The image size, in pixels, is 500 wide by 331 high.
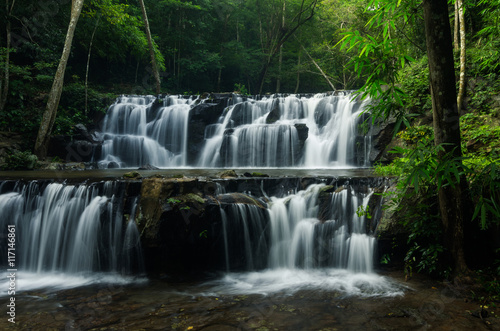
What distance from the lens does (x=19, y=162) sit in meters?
10.3

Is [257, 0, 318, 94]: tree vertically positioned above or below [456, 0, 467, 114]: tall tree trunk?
above

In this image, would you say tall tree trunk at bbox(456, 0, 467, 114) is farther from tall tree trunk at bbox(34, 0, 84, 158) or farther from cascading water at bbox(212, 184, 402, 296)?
tall tree trunk at bbox(34, 0, 84, 158)

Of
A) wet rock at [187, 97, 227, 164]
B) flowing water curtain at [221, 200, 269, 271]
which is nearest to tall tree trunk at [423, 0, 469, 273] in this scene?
flowing water curtain at [221, 200, 269, 271]

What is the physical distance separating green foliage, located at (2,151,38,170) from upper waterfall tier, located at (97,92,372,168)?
2339mm

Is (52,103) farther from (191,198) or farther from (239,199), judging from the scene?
(239,199)

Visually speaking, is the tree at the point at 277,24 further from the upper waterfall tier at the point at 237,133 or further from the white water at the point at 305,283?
the white water at the point at 305,283

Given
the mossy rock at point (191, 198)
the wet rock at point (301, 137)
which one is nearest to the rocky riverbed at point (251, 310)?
the mossy rock at point (191, 198)

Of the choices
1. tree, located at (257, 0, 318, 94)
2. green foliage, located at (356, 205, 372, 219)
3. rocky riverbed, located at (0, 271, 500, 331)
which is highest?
tree, located at (257, 0, 318, 94)

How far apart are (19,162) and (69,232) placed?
6266 millimetres

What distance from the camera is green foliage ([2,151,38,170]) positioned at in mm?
10203

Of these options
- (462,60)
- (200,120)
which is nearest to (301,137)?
(200,120)

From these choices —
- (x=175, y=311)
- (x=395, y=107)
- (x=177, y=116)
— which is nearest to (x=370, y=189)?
(x=395, y=107)

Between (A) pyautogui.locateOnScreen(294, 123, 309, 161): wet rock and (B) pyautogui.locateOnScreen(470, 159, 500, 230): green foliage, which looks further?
(A) pyautogui.locateOnScreen(294, 123, 309, 161): wet rock

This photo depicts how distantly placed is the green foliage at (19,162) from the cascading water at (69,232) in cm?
465
